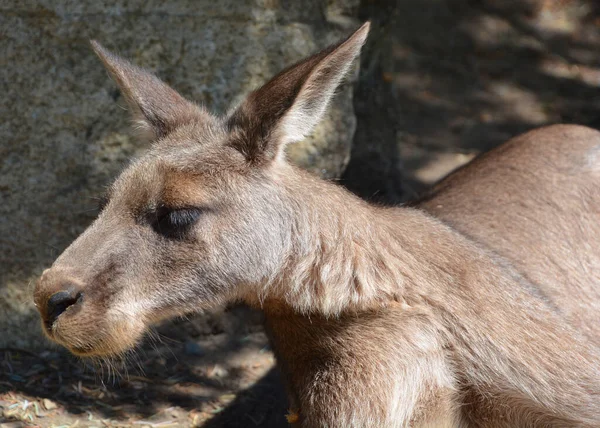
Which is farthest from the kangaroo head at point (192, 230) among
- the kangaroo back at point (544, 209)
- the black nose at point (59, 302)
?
the kangaroo back at point (544, 209)

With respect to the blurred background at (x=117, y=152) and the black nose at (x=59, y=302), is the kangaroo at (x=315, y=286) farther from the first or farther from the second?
the blurred background at (x=117, y=152)

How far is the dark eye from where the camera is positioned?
3727 mm

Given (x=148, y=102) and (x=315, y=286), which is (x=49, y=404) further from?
(x=315, y=286)

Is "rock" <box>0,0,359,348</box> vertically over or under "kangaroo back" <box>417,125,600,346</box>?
over

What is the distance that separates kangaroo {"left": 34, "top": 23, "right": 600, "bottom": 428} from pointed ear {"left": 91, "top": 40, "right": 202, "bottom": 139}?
0.07 metres

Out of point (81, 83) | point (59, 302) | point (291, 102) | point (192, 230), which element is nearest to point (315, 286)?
point (192, 230)

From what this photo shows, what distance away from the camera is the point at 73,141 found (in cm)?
546

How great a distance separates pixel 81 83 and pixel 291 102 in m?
2.23

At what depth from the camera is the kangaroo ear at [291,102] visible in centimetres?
363

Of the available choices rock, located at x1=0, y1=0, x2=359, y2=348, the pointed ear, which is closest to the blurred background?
rock, located at x1=0, y1=0, x2=359, y2=348

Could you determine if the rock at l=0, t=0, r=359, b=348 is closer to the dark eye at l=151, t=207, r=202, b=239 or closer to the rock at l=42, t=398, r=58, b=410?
the rock at l=42, t=398, r=58, b=410

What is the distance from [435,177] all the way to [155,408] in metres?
3.53

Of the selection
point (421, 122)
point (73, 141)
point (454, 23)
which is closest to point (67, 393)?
point (73, 141)

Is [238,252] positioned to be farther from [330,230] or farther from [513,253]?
[513,253]
